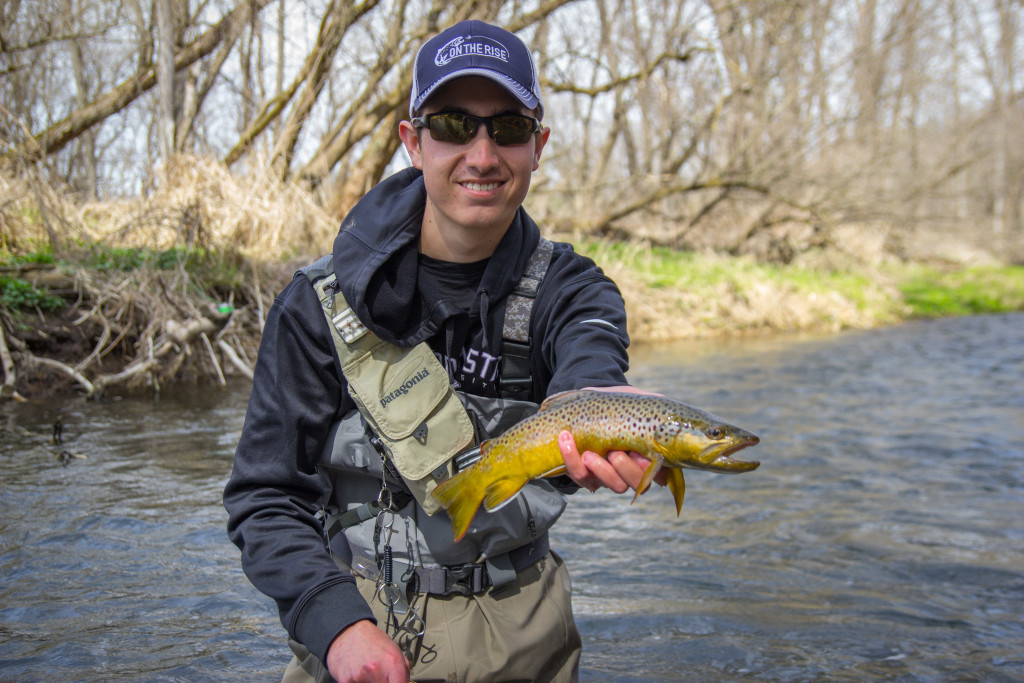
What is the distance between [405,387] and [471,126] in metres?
0.82

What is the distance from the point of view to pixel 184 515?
5.84 m

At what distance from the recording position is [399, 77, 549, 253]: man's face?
253cm

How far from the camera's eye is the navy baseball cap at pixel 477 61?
245 cm

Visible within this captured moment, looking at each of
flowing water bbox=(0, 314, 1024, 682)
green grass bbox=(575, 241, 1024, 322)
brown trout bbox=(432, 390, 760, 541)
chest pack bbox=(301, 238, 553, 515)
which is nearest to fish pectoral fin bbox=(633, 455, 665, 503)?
brown trout bbox=(432, 390, 760, 541)

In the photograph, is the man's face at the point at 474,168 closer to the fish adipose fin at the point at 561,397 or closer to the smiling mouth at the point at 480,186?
the smiling mouth at the point at 480,186

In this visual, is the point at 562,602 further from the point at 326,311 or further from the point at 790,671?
the point at 790,671

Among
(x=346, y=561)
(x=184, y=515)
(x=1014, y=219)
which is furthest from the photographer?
(x=1014, y=219)

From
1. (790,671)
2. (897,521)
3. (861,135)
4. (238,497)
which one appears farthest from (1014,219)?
(238,497)

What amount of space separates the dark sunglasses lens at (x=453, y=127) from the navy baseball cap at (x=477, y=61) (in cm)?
8

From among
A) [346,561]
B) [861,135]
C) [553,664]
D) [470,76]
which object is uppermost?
[861,135]

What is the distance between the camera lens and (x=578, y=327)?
7.89ft

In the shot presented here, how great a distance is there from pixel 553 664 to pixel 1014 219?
43.3 meters

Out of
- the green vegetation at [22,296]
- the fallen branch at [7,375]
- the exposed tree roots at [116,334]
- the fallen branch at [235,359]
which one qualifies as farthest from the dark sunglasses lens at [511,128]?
the green vegetation at [22,296]

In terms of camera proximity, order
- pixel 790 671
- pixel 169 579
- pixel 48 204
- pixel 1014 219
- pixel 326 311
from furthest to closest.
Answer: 1. pixel 1014 219
2. pixel 48 204
3. pixel 169 579
4. pixel 790 671
5. pixel 326 311
